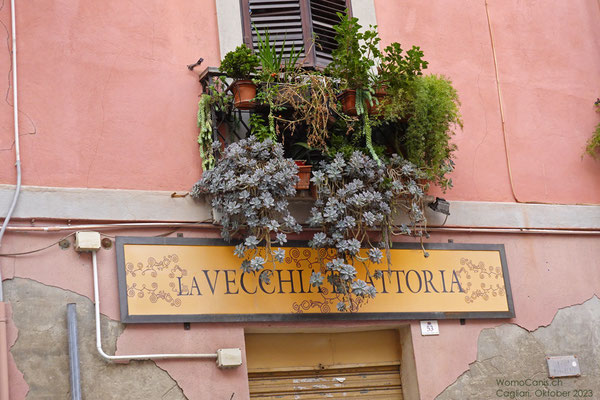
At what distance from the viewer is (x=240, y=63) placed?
698 centimetres

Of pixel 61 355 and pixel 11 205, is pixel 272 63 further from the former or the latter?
pixel 61 355

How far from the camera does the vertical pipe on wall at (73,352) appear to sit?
19.7 feet

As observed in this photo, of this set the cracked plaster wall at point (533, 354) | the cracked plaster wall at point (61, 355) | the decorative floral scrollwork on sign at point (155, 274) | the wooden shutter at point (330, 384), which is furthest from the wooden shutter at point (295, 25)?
the cracked plaster wall at point (533, 354)

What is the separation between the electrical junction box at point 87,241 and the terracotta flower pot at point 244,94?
1564 mm

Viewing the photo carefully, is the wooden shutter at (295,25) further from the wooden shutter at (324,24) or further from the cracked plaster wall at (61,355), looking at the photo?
the cracked plaster wall at (61,355)

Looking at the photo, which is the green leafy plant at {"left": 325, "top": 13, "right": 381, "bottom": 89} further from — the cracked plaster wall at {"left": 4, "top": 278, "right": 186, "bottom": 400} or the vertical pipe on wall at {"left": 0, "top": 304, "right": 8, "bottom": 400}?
the vertical pipe on wall at {"left": 0, "top": 304, "right": 8, "bottom": 400}

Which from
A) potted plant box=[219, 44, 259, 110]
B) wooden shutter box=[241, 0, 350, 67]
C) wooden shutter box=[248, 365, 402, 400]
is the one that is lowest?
wooden shutter box=[248, 365, 402, 400]

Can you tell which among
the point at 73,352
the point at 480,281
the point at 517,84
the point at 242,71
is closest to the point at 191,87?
the point at 242,71

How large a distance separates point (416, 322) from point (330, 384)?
90cm

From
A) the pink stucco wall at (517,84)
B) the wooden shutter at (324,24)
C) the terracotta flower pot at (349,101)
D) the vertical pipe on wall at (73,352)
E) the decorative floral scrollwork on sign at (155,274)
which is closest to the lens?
the vertical pipe on wall at (73,352)

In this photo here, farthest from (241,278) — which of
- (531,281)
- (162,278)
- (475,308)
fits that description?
(531,281)

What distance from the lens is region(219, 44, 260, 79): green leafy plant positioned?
6.95 m

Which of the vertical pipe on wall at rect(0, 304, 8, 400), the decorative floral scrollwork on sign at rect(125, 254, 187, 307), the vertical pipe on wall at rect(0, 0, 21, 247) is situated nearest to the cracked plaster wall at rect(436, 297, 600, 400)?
the decorative floral scrollwork on sign at rect(125, 254, 187, 307)

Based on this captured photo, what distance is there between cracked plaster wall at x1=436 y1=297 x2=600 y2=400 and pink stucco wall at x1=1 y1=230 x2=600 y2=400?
79mm
